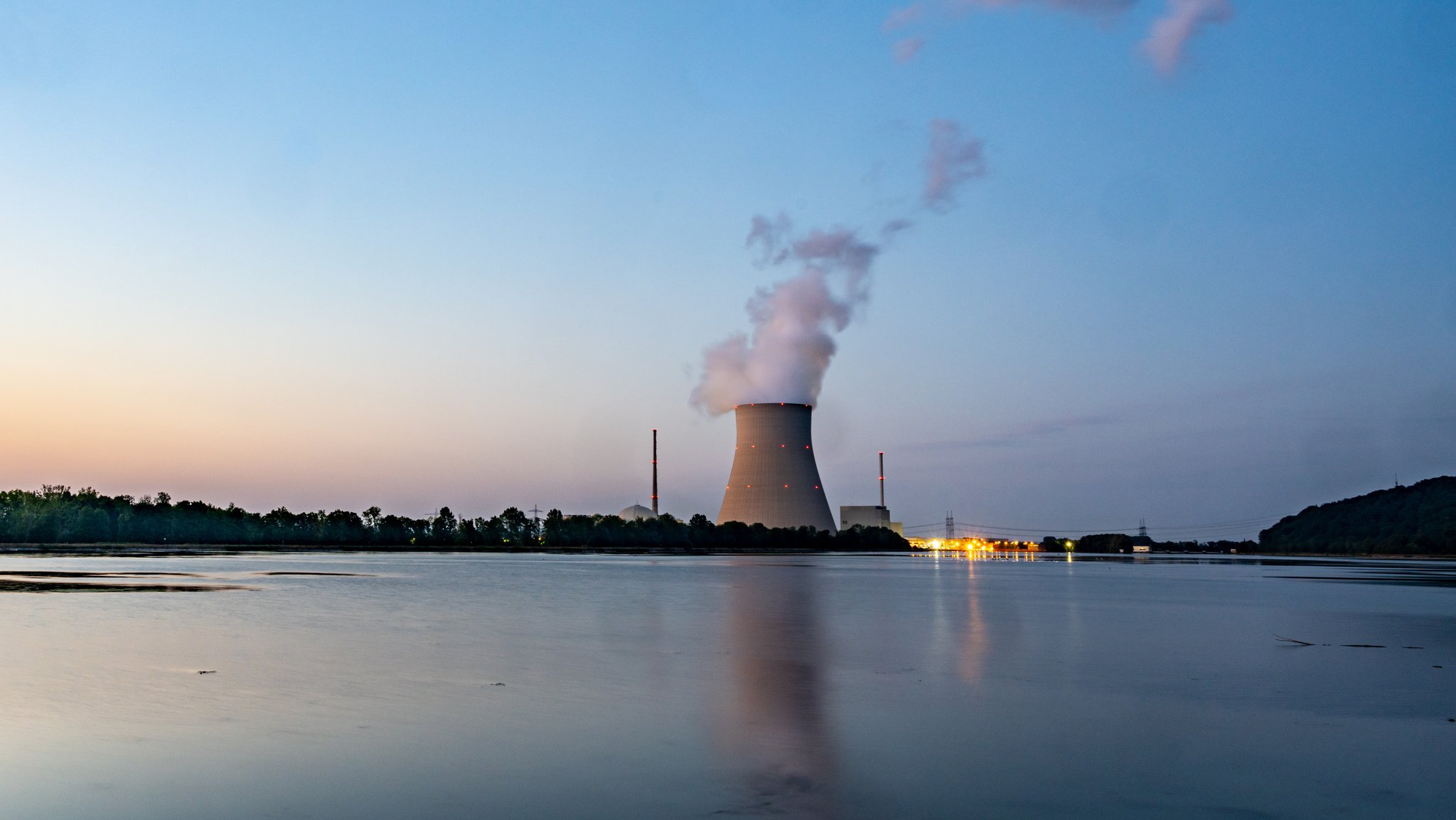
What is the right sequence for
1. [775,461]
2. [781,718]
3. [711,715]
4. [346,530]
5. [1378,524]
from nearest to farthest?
[781,718] < [711,715] < [775,461] < [346,530] < [1378,524]

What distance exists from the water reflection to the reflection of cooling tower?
51.6 m

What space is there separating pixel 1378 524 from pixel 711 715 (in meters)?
147

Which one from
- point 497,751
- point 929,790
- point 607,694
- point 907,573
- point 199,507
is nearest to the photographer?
point 929,790

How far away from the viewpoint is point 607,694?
31.1ft

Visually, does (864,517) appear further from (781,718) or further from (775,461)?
(781,718)

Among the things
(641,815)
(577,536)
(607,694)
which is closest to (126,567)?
(607,694)

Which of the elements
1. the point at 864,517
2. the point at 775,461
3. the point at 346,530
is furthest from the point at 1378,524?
the point at 346,530

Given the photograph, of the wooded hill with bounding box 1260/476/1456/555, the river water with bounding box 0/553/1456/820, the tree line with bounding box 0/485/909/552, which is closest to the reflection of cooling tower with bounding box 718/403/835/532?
the tree line with bounding box 0/485/909/552

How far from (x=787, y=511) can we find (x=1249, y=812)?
66667 millimetres

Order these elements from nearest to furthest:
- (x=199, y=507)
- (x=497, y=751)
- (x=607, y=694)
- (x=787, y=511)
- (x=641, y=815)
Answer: (x=641, y=815)
(x=497, y=751)
(x=607, y=694)
(x=787, y=511)
(x=199, y=507)

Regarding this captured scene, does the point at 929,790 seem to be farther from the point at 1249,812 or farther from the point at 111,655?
the point at 111,655

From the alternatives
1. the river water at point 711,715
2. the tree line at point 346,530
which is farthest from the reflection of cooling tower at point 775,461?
the river water at point 711,715

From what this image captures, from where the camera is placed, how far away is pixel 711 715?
8438 mm

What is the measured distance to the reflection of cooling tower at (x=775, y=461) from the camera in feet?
230
